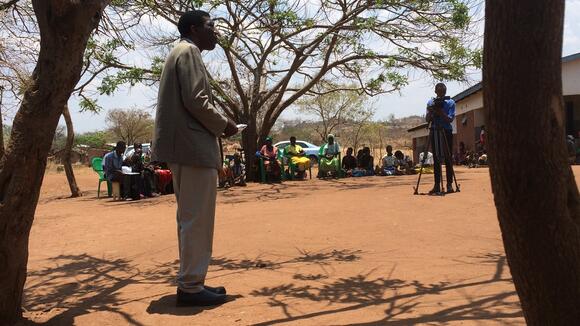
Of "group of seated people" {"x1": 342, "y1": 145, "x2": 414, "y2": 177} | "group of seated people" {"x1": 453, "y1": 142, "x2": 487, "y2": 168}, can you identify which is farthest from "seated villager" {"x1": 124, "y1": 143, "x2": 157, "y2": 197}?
"group of seated people" {"x1": 453, "y1": 142, "x2": 487, "y2": 168}

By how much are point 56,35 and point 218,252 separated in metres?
2.69

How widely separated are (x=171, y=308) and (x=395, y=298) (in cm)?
139

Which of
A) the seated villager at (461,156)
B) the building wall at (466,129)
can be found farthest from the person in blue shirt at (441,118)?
the building wall at (466,129)

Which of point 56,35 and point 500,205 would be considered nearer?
point 500,205

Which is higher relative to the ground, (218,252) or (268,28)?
(268,28)

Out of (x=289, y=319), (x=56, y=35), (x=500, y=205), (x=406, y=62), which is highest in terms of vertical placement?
(x=406, y=62)

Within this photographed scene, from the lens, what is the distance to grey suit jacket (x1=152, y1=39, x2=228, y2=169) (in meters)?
3.23

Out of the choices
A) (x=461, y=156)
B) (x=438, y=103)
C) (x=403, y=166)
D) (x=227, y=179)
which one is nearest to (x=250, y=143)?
(x=227, y=179)

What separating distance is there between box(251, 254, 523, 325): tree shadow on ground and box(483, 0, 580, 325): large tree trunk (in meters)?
1.26

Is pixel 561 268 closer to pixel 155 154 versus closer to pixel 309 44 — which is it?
pixel 155 154

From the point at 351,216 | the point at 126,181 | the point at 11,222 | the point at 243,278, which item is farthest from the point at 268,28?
the point at 11,222

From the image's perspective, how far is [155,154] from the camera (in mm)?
3336

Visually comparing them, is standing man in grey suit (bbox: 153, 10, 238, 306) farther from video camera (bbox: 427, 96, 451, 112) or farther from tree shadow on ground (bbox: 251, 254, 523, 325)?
video camera (bbox: 427, 96, 451, 112)

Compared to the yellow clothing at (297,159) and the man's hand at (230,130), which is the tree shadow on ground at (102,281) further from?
the yellow clothing at (297,159)
